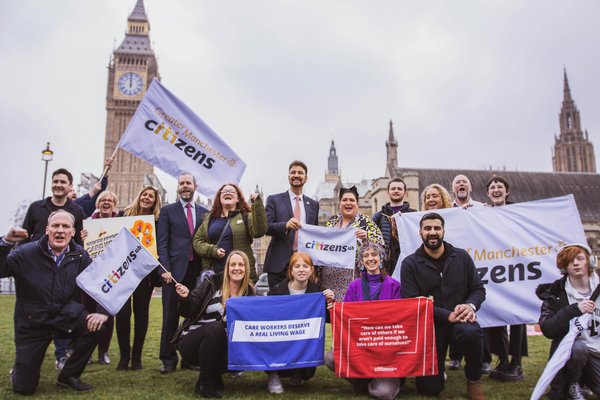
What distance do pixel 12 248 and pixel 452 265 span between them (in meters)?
5.07

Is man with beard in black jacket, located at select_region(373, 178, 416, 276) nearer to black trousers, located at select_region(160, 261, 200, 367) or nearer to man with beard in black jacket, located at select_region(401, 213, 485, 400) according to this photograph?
man with beard in black jacket, located at select_region(401, 213, 485, 400)

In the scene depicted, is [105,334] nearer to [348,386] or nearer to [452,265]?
[348,386]

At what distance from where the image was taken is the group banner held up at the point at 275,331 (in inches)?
212

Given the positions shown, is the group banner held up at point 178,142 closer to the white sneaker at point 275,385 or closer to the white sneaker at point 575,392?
the white sneaker at point 275,385

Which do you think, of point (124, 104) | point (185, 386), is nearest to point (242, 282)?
point (185, 386)

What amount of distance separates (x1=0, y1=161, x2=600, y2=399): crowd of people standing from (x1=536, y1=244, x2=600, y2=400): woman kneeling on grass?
0.04 ft

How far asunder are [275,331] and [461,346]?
6.66ft

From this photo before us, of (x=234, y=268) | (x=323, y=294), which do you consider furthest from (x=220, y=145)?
(x=323, y=294)

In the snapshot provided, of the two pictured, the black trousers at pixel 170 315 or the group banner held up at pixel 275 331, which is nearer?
the group banner held up at pixel 275 331

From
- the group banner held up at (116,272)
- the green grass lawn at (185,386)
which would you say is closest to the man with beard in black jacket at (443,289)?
the green grass lawn at (185,386)

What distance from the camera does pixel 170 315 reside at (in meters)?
6.66

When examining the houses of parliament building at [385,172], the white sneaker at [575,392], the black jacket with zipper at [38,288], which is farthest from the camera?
the houses of parliament building at [385,172]

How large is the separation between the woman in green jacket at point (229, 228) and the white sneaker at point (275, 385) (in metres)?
1.34

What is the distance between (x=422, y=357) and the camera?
16.9 feet
